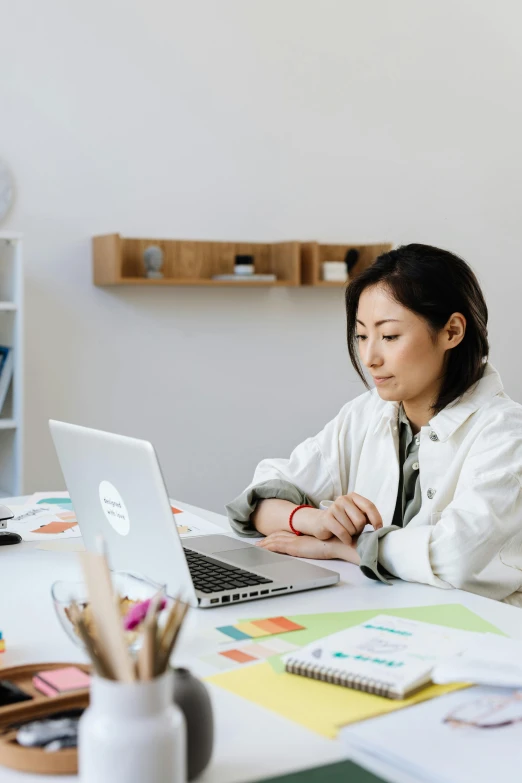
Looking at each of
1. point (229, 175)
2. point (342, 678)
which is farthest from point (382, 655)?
point (229, 175)

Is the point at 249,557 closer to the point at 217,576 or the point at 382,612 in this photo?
the point at 217,576

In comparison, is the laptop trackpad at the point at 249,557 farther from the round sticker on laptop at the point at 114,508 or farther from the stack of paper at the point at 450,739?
the stack of paper at the point at 450,739

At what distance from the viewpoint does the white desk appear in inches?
33.4

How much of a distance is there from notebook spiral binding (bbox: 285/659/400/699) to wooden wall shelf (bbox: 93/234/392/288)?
2542 mm

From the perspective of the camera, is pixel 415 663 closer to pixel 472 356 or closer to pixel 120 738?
pixel 120 738

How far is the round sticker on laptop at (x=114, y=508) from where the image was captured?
4.46 ft

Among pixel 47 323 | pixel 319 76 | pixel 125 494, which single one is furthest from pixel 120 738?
pixel 319 76

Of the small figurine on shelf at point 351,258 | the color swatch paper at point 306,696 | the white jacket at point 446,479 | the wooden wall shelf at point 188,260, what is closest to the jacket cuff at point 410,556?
the white jacket at point 446,479

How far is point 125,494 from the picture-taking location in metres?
Result: 1.33

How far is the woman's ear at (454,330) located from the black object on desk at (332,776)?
3.63 ft

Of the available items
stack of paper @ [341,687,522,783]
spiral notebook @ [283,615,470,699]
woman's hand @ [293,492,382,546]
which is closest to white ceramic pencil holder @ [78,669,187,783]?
stack of paper @ [341,687,522,783]

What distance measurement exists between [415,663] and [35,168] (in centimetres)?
284

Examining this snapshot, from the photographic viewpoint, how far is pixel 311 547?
167 cm

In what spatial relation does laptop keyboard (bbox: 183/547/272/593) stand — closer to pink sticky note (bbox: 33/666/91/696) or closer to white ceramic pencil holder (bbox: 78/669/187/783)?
pink sticky note (bbox: 33/666/91/696)
